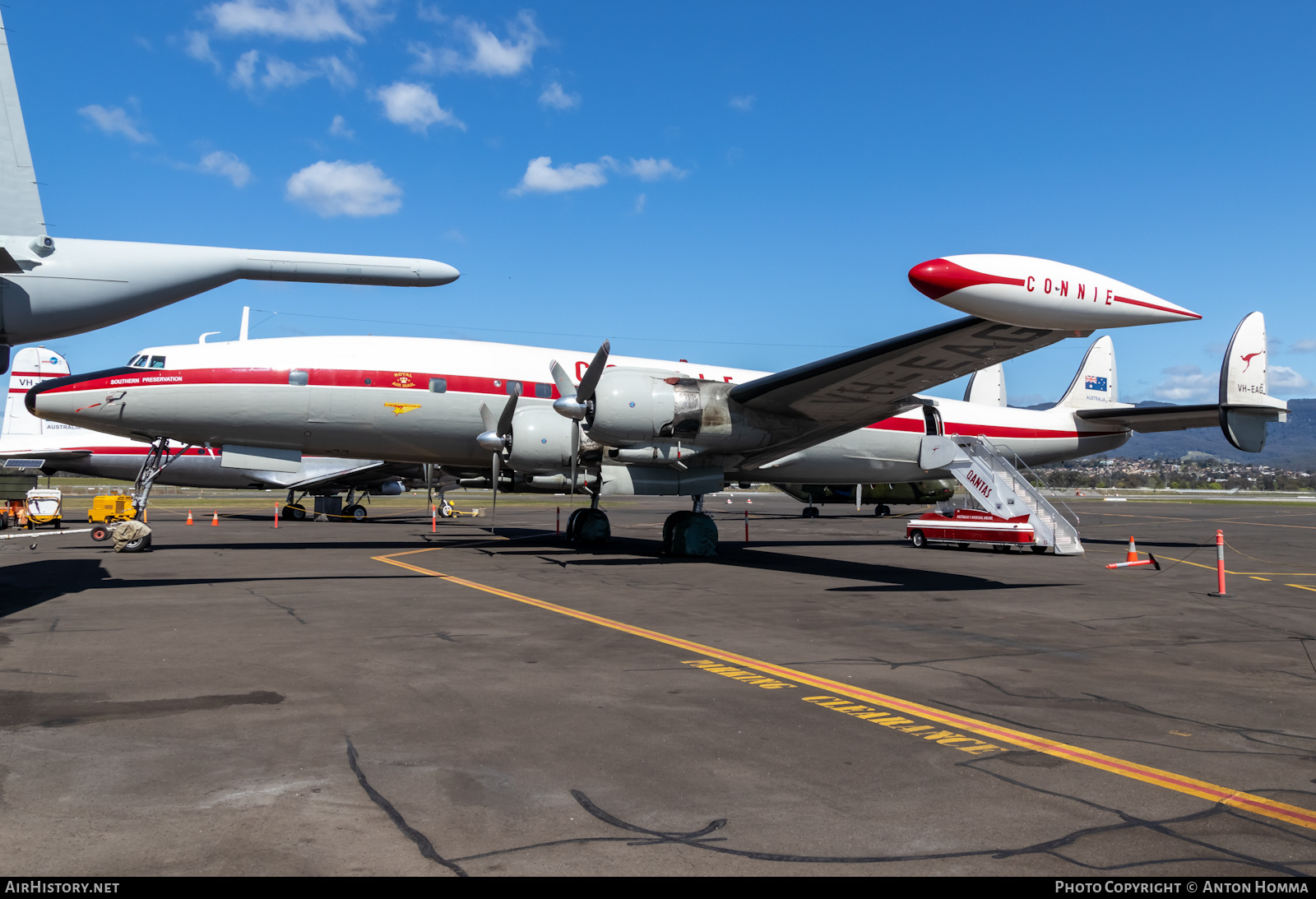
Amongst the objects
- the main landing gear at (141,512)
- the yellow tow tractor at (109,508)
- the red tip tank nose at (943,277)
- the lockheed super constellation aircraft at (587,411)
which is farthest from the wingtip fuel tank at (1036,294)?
the yellow tow tractor at (109,508)

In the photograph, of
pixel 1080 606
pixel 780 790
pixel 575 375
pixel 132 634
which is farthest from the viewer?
pixel 575 375

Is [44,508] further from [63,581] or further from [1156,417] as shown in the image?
[1156,417]

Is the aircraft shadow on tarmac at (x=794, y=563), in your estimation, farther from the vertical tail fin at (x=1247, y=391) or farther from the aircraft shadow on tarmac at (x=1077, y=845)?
the aircraft shadow on tarmac at (x=1077, y=845)

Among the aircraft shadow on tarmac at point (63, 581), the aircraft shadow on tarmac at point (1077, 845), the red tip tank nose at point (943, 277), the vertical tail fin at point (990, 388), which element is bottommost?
the aircraft shadow on tarmac at point (1077, 845)

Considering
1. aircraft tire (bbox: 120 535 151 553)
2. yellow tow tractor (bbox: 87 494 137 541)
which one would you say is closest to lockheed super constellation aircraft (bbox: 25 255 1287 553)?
aircraft tire (bbox: 120 535 151 553)

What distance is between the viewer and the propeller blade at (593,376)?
54.3ft

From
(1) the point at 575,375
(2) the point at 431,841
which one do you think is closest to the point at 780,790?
(2) the point at 431,841

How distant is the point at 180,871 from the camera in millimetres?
3629

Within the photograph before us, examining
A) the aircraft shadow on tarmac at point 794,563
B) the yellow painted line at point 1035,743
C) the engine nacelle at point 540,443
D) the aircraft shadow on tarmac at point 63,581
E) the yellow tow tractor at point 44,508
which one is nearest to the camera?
the yellow painted line at point 1035,743

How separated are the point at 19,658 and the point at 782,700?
7.20 metres

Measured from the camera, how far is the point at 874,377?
51.6 feet

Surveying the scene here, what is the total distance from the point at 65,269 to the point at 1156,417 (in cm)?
2424

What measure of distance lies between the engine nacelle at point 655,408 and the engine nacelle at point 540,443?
1.29 meters
